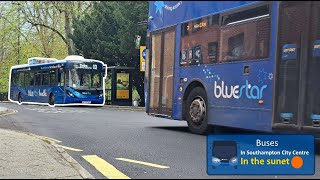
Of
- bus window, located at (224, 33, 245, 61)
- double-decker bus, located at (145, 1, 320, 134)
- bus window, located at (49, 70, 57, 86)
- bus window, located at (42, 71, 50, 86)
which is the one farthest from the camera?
bus window, located at (42, 71, 50, 86)

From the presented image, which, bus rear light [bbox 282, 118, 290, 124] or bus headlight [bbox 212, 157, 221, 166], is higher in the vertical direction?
bus rear light [bbox 282, 118, 290, 124]

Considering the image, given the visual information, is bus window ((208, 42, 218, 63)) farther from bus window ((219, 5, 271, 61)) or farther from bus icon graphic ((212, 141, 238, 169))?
bus icon graphic ((212, 141, 238, 169))

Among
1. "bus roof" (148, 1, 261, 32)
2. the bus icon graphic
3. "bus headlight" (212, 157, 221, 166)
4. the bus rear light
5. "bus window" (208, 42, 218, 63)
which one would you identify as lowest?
"bus headlight" (212, 157, 221, 166)

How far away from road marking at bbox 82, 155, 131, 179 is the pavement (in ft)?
1.02

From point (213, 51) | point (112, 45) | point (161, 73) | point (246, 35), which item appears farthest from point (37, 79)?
point (246, 35)

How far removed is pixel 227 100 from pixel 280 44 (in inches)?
79.7

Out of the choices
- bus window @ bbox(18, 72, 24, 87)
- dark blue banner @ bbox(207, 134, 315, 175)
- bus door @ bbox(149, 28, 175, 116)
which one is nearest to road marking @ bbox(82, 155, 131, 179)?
dark blue banner @ bbox(207, 134, 315, 175)

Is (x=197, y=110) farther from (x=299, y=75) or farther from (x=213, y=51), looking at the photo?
(x=299, y=75)

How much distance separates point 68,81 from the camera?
71.1 ft

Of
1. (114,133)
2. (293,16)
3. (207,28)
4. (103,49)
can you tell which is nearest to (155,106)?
(114,133)

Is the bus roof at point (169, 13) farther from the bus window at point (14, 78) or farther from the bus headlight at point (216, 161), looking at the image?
the bus window at point (14, 78)

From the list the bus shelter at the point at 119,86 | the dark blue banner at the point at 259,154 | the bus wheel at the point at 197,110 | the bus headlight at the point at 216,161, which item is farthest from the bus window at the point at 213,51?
the bus shelter at the point at 119,86

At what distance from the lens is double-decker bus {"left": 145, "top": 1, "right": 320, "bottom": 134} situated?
20.2 feet

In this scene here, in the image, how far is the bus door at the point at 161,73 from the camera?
32.8ft
